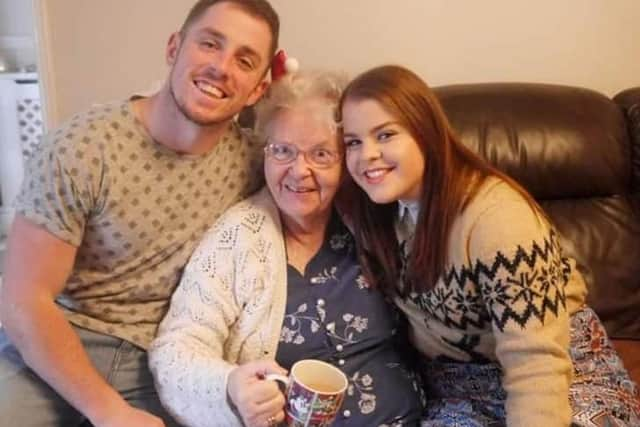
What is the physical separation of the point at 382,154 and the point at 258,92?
14.4 inches

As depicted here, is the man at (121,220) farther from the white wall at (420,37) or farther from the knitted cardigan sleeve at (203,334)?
the white wall at (420,37)

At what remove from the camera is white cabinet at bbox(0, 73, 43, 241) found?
3375mm

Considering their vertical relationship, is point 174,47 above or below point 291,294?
above

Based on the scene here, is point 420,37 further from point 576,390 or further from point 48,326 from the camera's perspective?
point 48,326

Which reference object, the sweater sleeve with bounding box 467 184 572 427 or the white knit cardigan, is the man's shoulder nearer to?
the white knit cardigan

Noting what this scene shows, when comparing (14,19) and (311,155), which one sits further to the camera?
(14,19)

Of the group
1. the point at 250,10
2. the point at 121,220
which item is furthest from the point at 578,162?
the point at 121,220

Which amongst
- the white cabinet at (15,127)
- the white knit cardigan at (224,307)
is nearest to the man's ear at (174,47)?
the white knit cardigan at (224,307)

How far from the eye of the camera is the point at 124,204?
50.4 inches

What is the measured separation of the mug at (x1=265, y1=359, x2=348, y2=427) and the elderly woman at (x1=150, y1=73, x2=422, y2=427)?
0.24m

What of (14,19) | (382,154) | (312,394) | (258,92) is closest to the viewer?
(312,394)

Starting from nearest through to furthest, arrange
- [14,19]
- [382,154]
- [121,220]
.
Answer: [382,154] < [121,220] < [14,19]

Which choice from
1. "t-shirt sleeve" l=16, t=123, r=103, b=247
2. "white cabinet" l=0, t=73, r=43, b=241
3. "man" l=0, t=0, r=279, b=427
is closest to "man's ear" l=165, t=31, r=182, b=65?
"man" l=0, t=0, r=279, b=427

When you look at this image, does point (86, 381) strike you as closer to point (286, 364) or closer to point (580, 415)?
point (286, 364)
